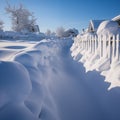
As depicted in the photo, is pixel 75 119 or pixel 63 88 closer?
pixel 75 119

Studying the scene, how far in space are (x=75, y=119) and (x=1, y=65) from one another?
5.56 ft

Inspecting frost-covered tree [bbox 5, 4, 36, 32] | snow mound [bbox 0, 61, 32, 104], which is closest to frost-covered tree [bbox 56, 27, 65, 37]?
frost-covered tree [bbox 5, 4, 36, 32]

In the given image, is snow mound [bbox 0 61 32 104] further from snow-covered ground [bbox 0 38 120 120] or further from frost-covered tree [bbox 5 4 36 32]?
frost-covered tree [bbox 5 4 36 32]

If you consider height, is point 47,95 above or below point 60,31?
above

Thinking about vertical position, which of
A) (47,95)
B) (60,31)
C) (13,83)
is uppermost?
(13,83)

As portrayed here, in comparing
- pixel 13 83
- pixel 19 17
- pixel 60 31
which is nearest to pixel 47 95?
pixel 13 83

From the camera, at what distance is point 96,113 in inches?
125

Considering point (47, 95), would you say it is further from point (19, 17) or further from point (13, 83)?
point (19, 17)

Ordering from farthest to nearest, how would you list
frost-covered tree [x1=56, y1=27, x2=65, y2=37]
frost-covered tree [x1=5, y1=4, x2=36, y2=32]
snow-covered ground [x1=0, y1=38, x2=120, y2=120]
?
frost-covered tree [x1=56, y1=27, x2=65, y2=37]
frost-covered tree [x1=5, y1=4, x2=36, y2=32]
snow-covered ground [x1=0, y1=38, x2=120, y2=120]

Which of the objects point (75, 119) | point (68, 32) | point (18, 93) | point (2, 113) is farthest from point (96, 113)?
point (68, 32)

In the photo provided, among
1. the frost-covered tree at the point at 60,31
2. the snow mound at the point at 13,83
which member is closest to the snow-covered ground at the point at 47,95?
the snow mound at the point at 13,83

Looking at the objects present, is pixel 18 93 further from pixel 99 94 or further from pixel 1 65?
pixel 99 94

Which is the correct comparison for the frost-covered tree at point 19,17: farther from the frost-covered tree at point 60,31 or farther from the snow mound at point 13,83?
the snow mound at point 13,83

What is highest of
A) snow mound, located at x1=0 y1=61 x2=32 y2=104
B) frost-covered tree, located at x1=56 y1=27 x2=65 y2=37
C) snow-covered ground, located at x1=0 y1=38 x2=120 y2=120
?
snow mound, located at x1=0 y1=61 x2=32 y2=104
